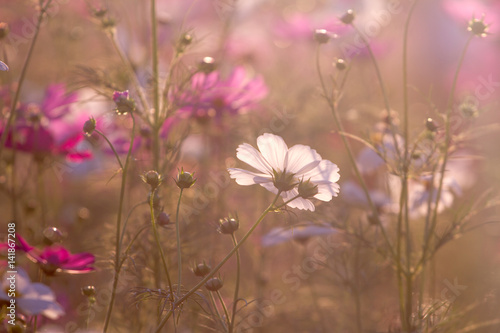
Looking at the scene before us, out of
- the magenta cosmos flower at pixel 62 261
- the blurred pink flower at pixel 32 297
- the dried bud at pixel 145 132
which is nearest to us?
the blurred pink flower at pixel 32 297

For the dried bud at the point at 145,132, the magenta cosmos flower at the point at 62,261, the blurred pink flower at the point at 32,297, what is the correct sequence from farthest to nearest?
the dried bud at the point at 145,132 → the magenta cosmos flower at the point at 62,261 → the blurred pink flower at the point at 32,297

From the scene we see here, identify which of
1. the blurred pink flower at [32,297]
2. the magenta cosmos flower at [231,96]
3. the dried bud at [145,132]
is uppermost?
the magenta cosmos flower at [231,96]

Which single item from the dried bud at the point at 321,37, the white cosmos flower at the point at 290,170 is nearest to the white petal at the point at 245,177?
the white cosmos flower at the point at 290,170

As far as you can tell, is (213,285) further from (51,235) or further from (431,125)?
(431,125)

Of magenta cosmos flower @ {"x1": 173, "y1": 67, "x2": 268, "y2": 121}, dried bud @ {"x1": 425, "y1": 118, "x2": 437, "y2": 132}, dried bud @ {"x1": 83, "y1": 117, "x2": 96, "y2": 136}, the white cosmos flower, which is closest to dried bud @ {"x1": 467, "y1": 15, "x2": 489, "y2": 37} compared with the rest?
dried bud @ {"x1": 425, "y1": 118, "x2": 437, "y2": 132}

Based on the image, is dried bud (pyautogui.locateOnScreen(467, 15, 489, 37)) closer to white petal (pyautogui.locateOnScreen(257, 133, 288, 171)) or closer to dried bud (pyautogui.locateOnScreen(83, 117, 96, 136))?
white petal (pyautogui.locateOnScreen(257, 133, 288, 171))

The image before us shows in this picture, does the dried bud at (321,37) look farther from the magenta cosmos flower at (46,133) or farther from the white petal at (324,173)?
the magenta cosmos flower at (46,133)

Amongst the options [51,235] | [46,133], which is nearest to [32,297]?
[51,235]

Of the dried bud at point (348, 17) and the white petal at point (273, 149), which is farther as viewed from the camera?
the dried bud at point (348, 17)
